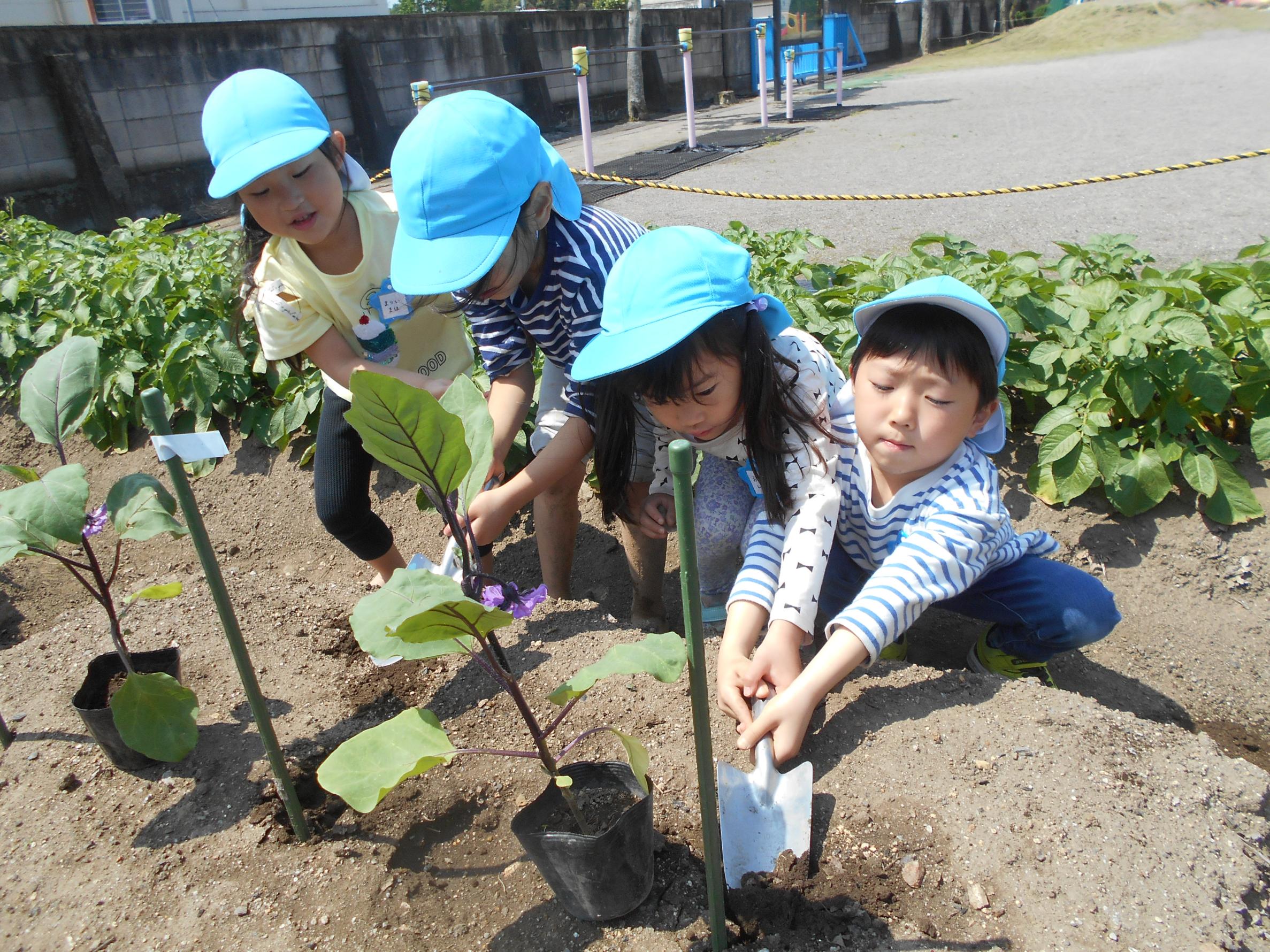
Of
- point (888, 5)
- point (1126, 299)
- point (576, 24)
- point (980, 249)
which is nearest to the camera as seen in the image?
point (1126, 299)

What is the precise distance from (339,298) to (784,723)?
1.55m

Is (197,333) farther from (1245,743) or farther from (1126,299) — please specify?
(1245,743)

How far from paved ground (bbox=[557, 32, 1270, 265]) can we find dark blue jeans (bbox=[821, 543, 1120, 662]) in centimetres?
319

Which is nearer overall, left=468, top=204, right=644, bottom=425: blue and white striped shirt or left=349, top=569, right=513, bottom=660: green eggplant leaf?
left=349, top=569, right=513, bottom=660: green eggplant leaf

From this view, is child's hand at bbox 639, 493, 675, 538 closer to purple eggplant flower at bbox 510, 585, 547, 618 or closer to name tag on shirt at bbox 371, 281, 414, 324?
purple eggplant flower at bbox 510, 585, 547, 618

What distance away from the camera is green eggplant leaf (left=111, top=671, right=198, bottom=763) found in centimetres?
167

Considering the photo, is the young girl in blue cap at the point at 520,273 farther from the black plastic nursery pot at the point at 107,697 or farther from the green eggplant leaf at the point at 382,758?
the black plastic nursery pot at the point at 107,697

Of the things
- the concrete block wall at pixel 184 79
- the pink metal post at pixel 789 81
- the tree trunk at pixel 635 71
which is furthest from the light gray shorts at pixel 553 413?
the tree trunk at pixel 635 71

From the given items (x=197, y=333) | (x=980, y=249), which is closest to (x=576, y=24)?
(x=980, y=249)

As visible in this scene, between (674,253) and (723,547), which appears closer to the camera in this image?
(674,253)

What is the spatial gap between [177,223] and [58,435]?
319 inches

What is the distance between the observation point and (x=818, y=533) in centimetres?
185

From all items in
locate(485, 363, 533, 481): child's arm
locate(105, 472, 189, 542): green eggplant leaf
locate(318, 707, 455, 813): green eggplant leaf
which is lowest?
locate(318, 707, 455, 813): green eggplant leaf

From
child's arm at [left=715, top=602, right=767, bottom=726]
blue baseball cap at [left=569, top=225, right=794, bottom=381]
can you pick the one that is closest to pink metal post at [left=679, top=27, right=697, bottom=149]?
blue baseball cap at [left=569, top=225, right=794, bottom=381]
